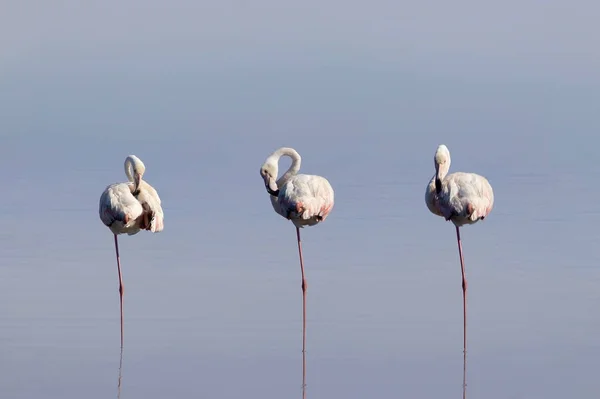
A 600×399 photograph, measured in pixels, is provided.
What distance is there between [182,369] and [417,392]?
1.76m

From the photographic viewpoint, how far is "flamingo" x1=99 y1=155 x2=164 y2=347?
14305 millimetres

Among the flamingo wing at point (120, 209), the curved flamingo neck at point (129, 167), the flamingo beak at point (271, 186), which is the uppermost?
the curved flamingo neck at point (129, 167)

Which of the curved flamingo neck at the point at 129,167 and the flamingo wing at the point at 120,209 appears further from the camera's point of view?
the curved flamingo neck at the point at 129,167

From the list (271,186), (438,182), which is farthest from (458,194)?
(271,186)

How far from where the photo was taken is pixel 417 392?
1036 cm

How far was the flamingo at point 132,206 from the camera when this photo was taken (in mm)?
14305

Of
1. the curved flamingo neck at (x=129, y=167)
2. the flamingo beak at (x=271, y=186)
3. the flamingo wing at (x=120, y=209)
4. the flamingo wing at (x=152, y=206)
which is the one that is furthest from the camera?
the flamingo beak at (x=271, y=186)

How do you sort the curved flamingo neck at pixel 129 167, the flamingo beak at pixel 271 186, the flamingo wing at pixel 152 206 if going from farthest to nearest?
the flamingo beak at pixel 271 186, the curved flamingo neck at pixel 129 167, the flamingo wing at pixel 152 206

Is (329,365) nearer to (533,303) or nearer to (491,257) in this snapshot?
(533,303)

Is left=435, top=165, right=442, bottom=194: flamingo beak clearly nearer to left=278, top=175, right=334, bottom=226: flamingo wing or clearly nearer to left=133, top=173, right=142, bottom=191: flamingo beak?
left=278, top=175, right=334, bottom=226: flamingo wing

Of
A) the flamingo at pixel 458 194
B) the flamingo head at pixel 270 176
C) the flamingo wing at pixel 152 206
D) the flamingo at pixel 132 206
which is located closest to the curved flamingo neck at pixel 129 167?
the flamingo at pixel 132 206

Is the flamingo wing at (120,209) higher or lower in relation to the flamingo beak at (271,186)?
lower

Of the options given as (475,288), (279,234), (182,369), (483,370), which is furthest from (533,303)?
(279,234)

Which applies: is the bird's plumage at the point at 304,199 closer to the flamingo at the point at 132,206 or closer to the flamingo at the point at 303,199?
the flamingo at the point at 303,199
